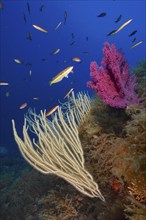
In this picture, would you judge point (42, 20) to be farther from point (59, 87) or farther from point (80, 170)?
point (80, 170)

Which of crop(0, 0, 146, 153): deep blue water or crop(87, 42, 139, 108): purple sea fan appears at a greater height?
crop(0, 0, 146, 153): deep blue water

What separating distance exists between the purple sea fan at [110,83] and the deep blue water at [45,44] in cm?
3880

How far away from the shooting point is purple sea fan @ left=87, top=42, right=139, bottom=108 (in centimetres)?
426

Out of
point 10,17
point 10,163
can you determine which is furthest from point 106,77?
point 10,17

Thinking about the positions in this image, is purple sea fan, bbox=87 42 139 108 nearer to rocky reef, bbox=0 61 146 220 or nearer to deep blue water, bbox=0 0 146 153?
rocky reef, bbox=0 61 146 220

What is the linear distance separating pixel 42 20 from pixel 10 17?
12657 mm

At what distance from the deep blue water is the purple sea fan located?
38800 millimetres

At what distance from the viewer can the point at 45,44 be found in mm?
83938

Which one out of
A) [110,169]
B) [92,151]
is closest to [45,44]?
[92,151]

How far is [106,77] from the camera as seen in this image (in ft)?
14.4

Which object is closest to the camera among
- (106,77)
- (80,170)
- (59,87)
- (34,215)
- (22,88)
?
(80,170)

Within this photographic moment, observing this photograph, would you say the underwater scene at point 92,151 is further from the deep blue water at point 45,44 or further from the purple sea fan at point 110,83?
the deep blue water at point 45,44

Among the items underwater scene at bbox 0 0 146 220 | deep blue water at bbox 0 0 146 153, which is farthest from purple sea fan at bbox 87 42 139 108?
deep blue water at bbox 0 0 146 153

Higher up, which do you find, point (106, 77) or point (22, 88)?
point (22, 88)
